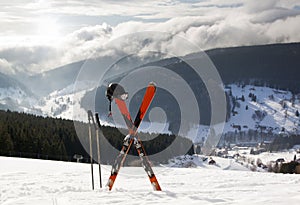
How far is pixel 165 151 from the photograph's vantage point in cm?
7275

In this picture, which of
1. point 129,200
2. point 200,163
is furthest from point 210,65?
point 200,163

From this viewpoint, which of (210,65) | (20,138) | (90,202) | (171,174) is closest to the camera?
(90,202)

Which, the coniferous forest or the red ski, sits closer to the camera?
the red ski

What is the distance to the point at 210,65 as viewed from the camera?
15.3 metres

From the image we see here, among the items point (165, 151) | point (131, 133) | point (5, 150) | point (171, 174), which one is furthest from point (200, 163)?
point (131, 133)

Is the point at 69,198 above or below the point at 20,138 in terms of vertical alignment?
below

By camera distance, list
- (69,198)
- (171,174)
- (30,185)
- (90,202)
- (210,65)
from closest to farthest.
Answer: (90,202) → (69,198) → (30,185) → (210,65) → (171,174)

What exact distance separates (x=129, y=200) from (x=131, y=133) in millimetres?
2721

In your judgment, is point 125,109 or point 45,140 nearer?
point 125,109

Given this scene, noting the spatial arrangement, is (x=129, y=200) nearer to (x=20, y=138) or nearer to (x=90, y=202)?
(x=90, y=202)

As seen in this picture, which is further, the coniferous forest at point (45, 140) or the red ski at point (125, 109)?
the coniferous forest at point (45, 140)

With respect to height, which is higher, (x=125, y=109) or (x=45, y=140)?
(x=45, y=140)

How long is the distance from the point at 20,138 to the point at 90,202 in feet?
134

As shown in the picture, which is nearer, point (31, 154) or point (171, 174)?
point (171, 174)
